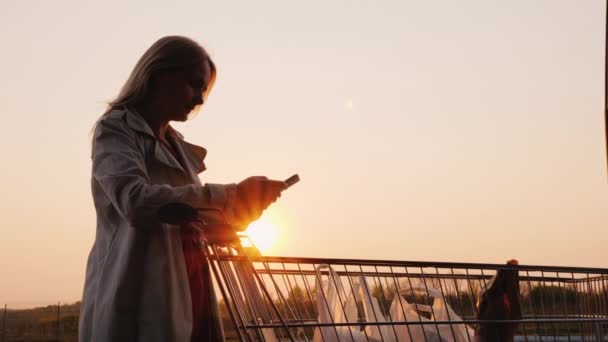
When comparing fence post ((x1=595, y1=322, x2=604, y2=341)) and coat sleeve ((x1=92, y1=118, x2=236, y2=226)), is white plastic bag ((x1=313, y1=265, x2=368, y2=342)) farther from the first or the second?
fence post ((x1=595, y1=322, x2=604, y2=341))

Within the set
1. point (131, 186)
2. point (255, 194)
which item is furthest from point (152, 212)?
point (255, 194)

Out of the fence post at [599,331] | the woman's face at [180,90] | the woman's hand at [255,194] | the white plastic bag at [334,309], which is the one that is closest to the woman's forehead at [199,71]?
the woman's face at [180,90]

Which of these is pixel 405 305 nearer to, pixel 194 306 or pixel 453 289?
pixel 453 289

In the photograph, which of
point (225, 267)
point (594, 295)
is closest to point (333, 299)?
point (225, 267)

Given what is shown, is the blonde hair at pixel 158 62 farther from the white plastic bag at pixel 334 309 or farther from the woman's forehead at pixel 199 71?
the white plastic bag at pixel 334 309

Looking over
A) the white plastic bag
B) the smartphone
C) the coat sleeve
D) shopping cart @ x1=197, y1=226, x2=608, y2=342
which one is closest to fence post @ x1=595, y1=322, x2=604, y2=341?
shopping cart @ x1=197, y1=226, x2=608, y2=342

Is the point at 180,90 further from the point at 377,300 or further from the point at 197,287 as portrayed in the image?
the point at 377,300

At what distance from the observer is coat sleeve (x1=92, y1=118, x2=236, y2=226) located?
204 cm

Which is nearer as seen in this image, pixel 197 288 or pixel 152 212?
pixel 152 212

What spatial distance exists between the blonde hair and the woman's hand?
0.43 m

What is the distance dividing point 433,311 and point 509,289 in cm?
32

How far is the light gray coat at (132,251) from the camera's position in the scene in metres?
2.04

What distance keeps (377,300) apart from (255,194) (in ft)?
4.06

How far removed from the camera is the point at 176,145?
2.52 meters
